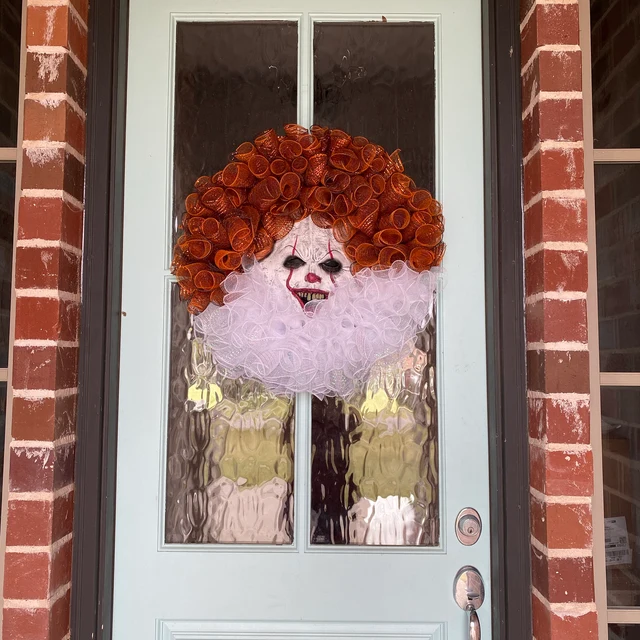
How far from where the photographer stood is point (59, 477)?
4.31 feet

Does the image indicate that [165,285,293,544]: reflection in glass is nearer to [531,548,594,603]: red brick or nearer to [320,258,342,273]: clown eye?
[320,258,342,273]: clown eye

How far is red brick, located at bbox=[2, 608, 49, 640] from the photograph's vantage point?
126cm

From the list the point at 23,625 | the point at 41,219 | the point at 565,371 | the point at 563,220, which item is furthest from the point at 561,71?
the point at 23,625

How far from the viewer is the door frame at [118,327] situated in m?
1.36

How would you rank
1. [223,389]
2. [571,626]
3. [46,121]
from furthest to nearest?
[223,389], [46,121], [571,626]

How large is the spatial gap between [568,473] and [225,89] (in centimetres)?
128

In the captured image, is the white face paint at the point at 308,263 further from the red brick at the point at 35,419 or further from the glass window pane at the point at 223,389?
the red brick at the point at 35,419

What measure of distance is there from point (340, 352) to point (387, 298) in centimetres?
18

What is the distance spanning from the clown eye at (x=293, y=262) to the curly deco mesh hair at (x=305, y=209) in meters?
0.05

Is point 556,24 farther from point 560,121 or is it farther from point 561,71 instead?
point 560,121

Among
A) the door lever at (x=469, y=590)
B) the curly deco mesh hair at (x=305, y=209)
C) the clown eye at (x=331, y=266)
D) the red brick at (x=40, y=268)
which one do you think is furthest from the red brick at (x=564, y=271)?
the red brick at (x=40, y=268)

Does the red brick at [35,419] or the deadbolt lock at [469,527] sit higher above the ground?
the red brick at [35,419]

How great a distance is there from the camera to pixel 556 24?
4.37 feet

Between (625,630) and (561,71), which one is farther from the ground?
(561,71)
